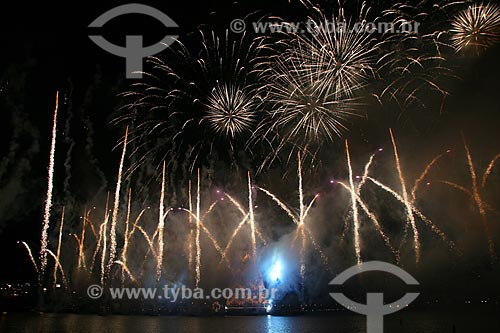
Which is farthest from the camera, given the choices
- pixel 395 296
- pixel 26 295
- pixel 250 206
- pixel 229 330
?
pixel 395 296

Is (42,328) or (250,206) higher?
(250,206)

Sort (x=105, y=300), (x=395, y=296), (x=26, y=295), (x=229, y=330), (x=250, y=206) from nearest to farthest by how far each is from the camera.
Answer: (x=229, y=330)
(x=250, y=206)
(x=105, y=300)
(x=26, y=295)
(x=395, y=296)

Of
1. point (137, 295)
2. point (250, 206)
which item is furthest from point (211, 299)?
point (250, 206)

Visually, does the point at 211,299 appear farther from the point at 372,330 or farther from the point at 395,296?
the point at 395,296

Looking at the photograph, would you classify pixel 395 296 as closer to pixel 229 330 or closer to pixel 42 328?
pixel 229 330

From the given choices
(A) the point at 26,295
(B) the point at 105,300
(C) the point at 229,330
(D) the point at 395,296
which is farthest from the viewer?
(D) the point at 395,296

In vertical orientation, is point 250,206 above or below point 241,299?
above

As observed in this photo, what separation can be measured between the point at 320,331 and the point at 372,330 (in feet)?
16.0

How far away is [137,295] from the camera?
221 ft

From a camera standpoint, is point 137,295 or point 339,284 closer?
point 137,295

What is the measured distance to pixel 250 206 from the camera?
49594 millimetres

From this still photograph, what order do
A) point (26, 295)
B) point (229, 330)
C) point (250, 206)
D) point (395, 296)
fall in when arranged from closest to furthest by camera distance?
point (229, 330)
point (250, 206)
point (26, 295)
point (395, 296)

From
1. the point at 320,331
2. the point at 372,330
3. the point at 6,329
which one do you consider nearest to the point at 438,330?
the point at 372,330

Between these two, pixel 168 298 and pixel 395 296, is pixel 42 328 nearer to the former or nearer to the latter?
pixel 168 298
